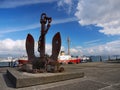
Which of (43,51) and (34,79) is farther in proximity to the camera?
(43,51)

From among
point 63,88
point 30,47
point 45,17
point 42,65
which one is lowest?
point 63,88

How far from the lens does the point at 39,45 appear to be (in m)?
14.8

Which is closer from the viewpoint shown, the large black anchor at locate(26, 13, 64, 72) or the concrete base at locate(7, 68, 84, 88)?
the concrete base at locate(7, 68, 84, 88)

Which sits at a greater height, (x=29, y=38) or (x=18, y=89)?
(x=29, y=38)

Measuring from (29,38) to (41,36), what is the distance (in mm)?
1000

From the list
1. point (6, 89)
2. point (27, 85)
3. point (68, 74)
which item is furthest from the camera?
point (68, 74)

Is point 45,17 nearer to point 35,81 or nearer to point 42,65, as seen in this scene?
point 42,65

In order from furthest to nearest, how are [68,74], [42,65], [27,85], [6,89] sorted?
[42,65] < [68,74] < [27,85] < [6,89]

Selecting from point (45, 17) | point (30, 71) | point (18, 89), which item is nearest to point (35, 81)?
point (18, 89)

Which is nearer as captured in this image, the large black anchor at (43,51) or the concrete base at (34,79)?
the concrete base at (34,79)

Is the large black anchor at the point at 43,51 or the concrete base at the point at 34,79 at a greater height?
the large black anchor at the point at 43,51

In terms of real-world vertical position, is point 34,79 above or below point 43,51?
below

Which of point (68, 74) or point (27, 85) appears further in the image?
point (68, 74)

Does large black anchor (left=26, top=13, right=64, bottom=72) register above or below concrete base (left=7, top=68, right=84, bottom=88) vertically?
above
